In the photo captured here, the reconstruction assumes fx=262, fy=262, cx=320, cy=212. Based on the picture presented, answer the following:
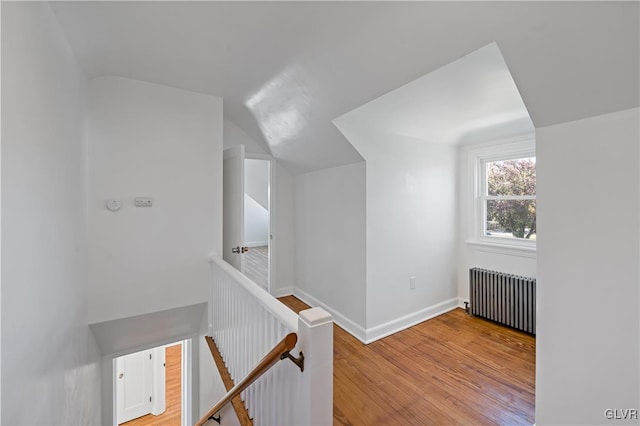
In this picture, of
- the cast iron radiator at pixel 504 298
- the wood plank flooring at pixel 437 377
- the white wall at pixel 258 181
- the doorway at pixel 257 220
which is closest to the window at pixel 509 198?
the cast iron radiator at pixel 504 298

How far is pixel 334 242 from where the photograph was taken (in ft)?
10.9

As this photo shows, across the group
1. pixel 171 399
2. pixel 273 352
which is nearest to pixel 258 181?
pixel 171 399

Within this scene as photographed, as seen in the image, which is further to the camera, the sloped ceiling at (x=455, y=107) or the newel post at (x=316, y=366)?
the sloped ceiling at (x=455, y=107)

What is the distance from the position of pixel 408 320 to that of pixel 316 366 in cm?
244

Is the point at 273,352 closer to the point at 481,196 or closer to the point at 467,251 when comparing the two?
the point at 467,251

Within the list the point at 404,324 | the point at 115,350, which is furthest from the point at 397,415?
the point at 115,350

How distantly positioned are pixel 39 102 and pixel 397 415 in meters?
2.79

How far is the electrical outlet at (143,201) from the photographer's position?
7.75 feet

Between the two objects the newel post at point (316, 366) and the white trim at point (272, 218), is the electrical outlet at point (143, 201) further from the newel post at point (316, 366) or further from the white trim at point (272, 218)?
the newel post at point (316, 366)

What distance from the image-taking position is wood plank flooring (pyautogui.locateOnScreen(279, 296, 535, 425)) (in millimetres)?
1872

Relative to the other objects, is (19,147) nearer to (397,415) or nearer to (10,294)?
(10,294)

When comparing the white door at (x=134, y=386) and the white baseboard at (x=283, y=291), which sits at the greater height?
the white baseboard at (x=283, y=291)

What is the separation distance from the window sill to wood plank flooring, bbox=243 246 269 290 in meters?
3.25

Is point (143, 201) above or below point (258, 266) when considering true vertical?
above
